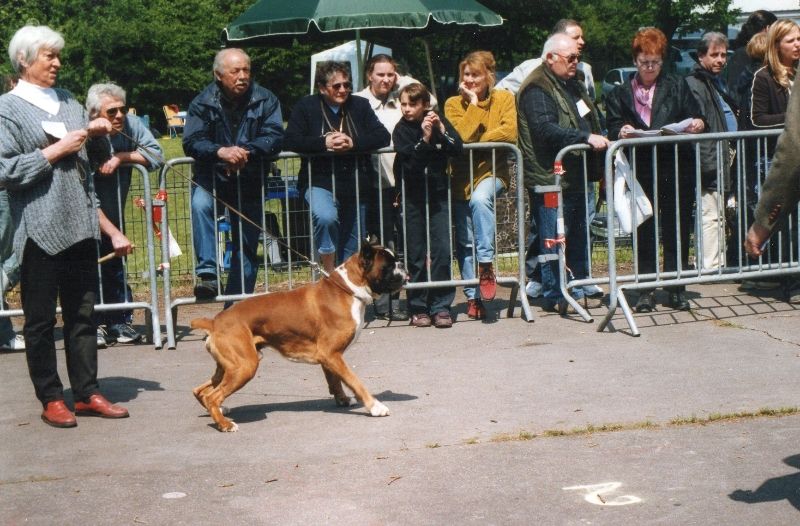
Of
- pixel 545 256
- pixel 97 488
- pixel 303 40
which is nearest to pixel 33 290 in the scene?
pixel 97 488

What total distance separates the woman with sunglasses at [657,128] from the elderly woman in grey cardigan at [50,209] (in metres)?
4.48

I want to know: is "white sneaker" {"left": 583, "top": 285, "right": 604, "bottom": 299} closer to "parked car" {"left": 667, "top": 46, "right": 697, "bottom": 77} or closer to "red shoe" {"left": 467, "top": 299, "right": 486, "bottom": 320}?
"red shoe" {"left": 467, "top": 299, "right": 486, "bottom": 320}

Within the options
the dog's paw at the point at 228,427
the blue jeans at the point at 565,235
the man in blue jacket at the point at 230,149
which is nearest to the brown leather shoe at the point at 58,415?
the dog's paw at the point at 228,427

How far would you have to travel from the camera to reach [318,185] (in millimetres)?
9273

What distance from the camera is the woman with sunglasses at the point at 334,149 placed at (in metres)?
9.10

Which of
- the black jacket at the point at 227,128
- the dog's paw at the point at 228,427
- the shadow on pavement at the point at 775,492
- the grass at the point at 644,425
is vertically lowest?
the shadow on pavement at the point at 775,492

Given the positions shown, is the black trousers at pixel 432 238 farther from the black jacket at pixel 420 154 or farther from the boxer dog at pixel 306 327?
the boxer dog at pixel 306 327

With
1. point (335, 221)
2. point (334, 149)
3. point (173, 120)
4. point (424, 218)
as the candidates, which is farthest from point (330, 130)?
point (173, 120)

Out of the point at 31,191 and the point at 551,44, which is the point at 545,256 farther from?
the point at 31,191

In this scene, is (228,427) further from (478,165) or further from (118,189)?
(478,165)

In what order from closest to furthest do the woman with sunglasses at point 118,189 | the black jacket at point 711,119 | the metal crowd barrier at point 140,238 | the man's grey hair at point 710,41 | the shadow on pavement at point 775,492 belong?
the shadow on pavement at point 775,492
the woman with sunglasses at point 118,189
the metal crowd barrier at point 140,238
the black jacket at point 711,119
the man's grey hair at point 710,41

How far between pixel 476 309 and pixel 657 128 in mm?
2027

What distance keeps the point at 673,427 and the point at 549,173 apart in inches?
140

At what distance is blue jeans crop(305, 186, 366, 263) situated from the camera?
30.2 feet
